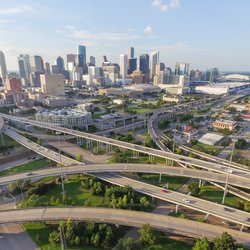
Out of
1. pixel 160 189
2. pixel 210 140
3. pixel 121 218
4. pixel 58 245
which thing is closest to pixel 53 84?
pixel 210 140

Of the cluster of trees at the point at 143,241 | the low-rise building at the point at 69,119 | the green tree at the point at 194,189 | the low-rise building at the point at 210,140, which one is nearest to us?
the cluster of trees at the point at 143,241

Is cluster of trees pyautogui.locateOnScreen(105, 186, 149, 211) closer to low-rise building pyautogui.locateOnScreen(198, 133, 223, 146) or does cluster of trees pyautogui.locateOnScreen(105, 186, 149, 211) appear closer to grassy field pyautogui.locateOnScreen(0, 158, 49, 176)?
grassy field pyautogui.locateOnScreen(0, 158, 49, 176)

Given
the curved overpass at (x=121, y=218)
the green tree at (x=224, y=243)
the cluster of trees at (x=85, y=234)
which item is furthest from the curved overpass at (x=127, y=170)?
the green tree at (x=224, y=243)

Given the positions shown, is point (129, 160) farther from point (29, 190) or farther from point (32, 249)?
point (32, 249)

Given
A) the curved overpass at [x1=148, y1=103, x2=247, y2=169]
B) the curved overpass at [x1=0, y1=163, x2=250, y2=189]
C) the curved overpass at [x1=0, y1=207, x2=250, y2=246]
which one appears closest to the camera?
the curved overpass at [x1=0, y1=207, x2=250, y2=246]

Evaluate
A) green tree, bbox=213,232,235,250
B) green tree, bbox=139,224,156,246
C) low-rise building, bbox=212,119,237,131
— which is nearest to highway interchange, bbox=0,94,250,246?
green tree, bbox=139,224,156,246

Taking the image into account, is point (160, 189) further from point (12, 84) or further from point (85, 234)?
point (12, 84)

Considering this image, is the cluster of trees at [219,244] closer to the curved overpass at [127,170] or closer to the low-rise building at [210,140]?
the curved overpass at [127,170]
